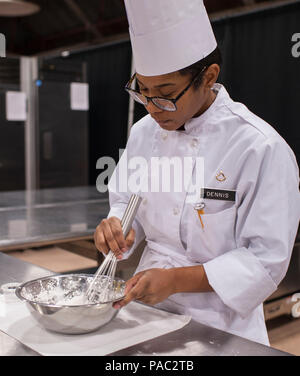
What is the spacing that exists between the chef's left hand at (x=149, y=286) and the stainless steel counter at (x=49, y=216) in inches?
39.2

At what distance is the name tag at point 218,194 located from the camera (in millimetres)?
1043

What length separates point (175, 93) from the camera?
102 centimetres

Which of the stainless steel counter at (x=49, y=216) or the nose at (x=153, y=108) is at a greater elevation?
the nose at (x=153, y=108)

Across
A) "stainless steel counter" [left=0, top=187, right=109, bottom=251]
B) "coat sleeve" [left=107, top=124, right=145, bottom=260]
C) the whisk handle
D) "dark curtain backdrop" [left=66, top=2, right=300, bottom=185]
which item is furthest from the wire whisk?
"dark curtain backdrop" [left=66, top=2, right=300, bottom=185]

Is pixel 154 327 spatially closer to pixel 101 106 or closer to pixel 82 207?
pixel 82 207

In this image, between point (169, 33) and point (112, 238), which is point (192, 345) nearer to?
point (112, 238)

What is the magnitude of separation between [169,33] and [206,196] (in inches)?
15.6

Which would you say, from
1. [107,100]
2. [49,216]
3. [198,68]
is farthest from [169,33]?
[107,100]

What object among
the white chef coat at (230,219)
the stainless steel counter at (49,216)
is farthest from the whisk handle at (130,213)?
the stainless steel counter at (49,216)

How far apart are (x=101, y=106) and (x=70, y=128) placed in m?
0.65

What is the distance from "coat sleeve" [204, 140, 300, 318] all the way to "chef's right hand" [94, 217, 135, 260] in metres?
0.20

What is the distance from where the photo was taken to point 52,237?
74.7 inches

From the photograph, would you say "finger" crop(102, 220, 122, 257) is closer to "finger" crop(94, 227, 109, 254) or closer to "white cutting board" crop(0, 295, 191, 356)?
"finger" crop(94, 227, 109, 254)

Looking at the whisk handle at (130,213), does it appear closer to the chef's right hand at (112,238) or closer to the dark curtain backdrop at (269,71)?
the chef's right hand at (112,238)
